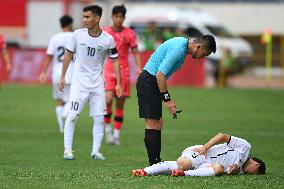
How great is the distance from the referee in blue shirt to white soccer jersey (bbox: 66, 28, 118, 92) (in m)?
2.17

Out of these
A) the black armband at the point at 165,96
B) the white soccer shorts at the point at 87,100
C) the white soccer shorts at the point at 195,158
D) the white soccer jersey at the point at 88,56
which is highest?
the white soccer jersey at the point at 88,56

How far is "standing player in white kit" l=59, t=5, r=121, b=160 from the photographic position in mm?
15180

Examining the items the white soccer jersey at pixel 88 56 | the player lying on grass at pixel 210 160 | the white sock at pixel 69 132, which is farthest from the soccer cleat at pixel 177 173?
the white soccer jersey at pixel 88 56

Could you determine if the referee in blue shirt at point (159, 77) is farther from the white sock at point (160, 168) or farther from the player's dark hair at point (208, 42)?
the white sock at point (160, 168)

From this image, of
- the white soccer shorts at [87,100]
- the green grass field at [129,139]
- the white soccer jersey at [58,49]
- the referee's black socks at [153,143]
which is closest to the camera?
the green grass field at [129,139]

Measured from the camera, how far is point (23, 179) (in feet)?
39.9

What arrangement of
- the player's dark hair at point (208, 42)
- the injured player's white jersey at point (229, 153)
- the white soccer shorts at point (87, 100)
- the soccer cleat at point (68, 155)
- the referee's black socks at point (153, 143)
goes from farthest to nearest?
the white soccer shorts at point (87, 100), the soccer cleat at point (68, 155), the referee's black socks at point (153, 143), the injured player's white jersey at point (229, 153), the player's dark hair at point (208, 42)

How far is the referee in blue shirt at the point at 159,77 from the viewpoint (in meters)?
12.5

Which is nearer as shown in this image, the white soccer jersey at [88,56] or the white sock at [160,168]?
the white sock at [160,168]

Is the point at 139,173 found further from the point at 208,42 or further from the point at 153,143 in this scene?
the point at 208,42

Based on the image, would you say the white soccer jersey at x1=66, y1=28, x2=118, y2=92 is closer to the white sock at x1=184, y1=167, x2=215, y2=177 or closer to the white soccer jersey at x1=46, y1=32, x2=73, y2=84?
the white sock at x1=184, y1=167, x2=215, y2=177

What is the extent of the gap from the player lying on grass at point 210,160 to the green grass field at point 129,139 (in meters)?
0.20

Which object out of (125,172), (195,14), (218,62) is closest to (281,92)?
(218,62)

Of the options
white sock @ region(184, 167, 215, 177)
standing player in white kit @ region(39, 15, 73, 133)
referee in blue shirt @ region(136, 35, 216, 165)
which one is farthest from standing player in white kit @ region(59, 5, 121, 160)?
standing player in white kit @ region(39, 15, 73, 133)
